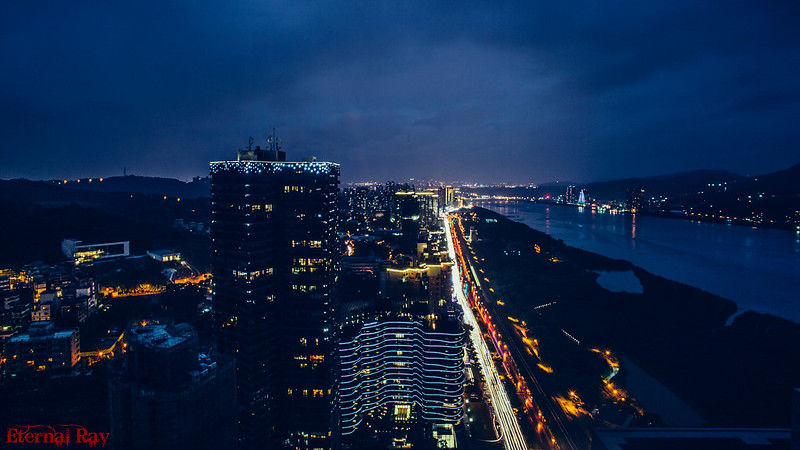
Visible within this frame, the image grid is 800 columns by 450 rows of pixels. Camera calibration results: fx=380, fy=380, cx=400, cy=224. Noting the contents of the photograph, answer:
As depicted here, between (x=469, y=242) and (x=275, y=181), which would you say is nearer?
(x=275, y=181)

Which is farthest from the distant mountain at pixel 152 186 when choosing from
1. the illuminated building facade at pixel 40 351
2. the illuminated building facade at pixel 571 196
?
the illuminated building facade at pixel 571 196

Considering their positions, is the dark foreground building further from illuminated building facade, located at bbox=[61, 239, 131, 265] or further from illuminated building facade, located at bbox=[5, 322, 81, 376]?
illuminated building facade, located at bbox=[61, 239, 131, 265]

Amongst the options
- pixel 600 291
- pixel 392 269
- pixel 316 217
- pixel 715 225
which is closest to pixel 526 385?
pixel 392 269

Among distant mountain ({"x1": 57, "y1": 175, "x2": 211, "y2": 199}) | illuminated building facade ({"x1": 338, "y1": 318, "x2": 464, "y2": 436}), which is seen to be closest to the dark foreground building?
illuminated building facade ({"x1": 338, "y1": 318, "x2": 464, "y2": 436})

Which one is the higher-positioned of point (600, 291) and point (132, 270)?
point (132, 270)

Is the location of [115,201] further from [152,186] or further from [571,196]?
[571,196]

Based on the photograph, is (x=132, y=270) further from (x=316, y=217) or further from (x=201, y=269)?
(x=316, y=217)

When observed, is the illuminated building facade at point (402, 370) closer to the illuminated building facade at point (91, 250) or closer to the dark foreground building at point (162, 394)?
the dark foreground building at point (162, 394)
